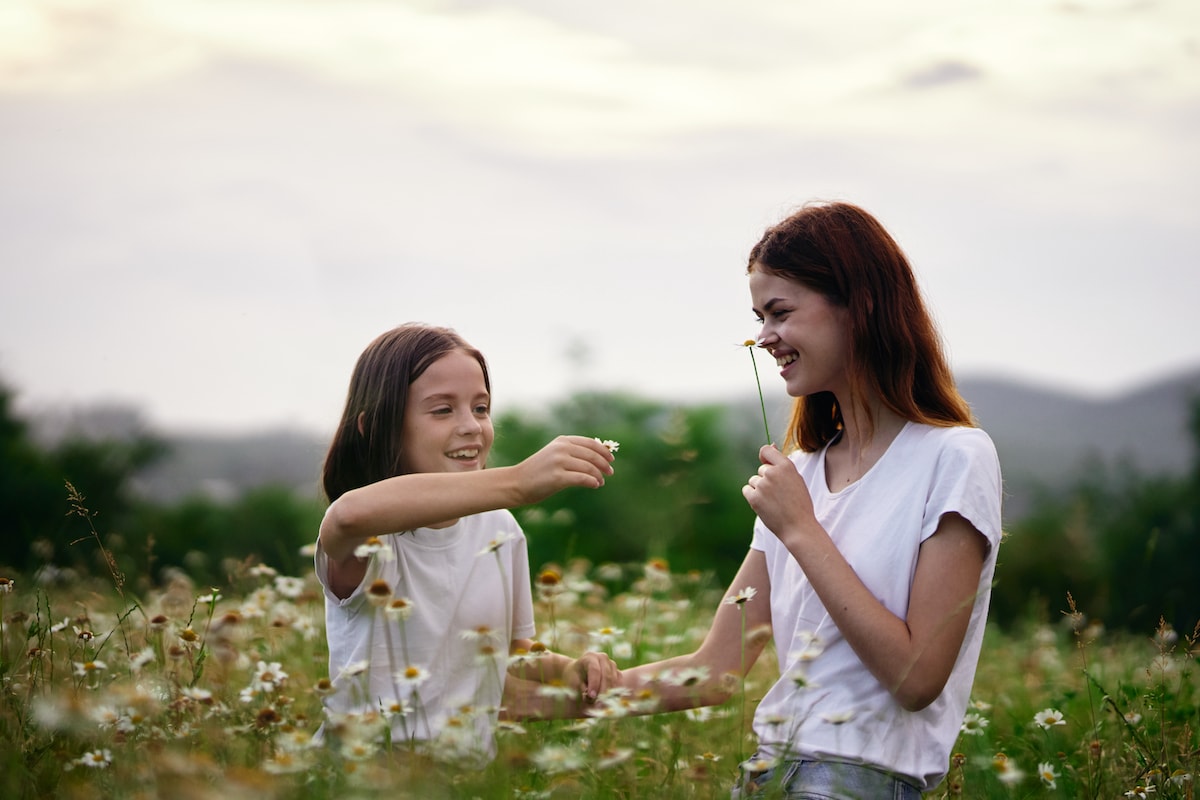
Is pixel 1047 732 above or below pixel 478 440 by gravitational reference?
below

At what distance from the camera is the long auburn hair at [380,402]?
298cm

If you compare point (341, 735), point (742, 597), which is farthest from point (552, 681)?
point (341, 735)

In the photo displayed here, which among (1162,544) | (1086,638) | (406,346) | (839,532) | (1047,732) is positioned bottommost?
(1162,544)

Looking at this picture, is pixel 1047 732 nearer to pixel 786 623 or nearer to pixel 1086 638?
pixel 1086 638

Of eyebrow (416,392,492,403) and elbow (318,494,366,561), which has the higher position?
eyebrow (416,392,492,403)

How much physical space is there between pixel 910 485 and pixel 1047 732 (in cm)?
152

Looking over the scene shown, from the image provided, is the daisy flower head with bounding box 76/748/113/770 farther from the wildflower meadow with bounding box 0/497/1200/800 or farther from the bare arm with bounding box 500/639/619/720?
the bare arm with bounding box 500/639/619/720

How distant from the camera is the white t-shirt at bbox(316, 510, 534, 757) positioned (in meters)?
2.76

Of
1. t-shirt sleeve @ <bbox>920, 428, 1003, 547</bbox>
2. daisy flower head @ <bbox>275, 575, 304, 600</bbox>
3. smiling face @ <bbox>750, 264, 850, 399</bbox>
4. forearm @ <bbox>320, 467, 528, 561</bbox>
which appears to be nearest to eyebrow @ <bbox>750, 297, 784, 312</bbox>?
smiling face @ <bbox>750, 264, 850, 399</bbox>

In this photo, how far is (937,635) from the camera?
2.39m

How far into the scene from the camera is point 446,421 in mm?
2943

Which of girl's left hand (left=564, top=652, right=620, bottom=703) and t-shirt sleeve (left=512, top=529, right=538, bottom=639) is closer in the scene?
girl's left hand (left=564, top=652, right=620, bottom=703)

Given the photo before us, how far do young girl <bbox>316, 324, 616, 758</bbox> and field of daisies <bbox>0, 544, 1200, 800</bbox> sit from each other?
14 cm

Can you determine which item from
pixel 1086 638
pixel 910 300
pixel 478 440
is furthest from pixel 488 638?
pixel 1086 638
